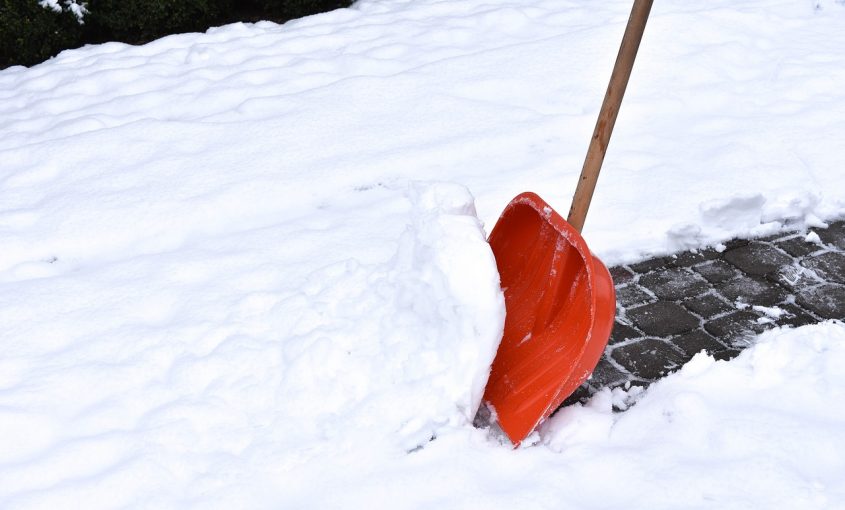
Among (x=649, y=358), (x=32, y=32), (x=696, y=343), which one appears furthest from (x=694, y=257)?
(x=32, y=32)

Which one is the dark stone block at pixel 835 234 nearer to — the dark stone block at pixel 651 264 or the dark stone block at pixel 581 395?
the dark stone block at pixel 651 264

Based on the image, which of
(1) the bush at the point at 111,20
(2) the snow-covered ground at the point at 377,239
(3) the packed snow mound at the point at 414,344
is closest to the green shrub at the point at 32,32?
(1) the bush at the point at 111,20

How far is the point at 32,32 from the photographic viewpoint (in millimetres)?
5473

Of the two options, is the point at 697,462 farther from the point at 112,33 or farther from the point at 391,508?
the point at 112,33

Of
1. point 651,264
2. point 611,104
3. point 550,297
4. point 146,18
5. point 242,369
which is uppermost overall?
point 146,18

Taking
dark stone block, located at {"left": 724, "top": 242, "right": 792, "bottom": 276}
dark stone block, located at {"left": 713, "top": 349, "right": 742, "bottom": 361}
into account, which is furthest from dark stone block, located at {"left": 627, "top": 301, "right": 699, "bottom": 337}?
dark stone block, located at {"left": 724, "top": 242, "right": 792, "bottom": 276}

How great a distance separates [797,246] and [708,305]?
1.98ft

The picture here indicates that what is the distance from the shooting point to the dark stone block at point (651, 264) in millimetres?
3273

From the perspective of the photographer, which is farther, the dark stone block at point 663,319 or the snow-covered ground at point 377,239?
the dark stone block at point 663,319

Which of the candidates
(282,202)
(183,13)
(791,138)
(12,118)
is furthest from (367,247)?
(183,13)

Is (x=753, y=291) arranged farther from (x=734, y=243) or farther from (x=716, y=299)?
(x=734, y=243)

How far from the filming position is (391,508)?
220cm

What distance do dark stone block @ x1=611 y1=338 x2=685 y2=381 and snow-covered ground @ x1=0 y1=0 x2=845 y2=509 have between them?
160 millimetres

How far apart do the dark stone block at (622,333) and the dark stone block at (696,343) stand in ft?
0.43
